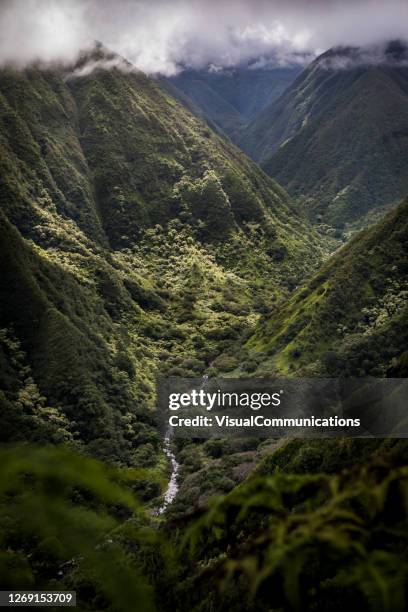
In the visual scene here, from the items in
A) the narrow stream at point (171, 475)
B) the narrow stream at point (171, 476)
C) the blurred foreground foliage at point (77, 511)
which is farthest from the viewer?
the narrow stream at point (171, 476)

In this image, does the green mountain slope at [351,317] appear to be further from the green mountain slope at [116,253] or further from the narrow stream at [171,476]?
the narrow stream at [171,476]

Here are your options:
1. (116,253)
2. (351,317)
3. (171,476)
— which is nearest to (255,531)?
(171,476)

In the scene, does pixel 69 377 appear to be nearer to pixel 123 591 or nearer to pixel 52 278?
pixel 52 278

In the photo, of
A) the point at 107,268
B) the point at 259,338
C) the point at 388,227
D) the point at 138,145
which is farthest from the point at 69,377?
the point at 138,145

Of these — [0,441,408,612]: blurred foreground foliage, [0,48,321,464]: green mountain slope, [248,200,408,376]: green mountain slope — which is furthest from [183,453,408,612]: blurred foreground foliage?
[0,48,321,464]: green mountain slope

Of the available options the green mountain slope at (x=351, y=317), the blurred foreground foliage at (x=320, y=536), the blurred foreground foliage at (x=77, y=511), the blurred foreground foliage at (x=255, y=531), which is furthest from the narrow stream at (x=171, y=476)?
the blurred foreground foliage at (x=320, y=536)

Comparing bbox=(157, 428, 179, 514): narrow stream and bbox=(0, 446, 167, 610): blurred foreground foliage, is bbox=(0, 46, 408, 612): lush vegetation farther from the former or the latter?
bbox=(157, 428, 179, 514): narrow stream
